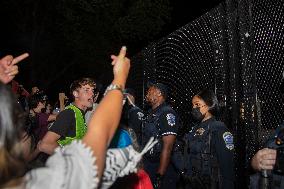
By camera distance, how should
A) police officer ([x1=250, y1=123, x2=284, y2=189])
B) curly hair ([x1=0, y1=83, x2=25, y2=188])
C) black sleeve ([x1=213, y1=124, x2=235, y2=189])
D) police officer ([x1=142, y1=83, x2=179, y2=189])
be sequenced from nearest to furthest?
1. curly hair ([x1=0, y1=83, x2=25, y2=188])
2. police officer ([x1=250, y1=123, x2=284, y2=189])
3. black sleeve ([x1=213, y1=124, x2=235, y2=189])
4. police officer ([x1=142, y1=83, x2=179, y2=189])

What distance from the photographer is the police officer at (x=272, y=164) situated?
256cm

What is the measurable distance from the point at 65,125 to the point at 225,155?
1618 millimetres

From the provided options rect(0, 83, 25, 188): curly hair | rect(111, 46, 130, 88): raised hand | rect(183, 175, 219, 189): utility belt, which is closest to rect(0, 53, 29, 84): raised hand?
rect(111, 46, 130, 88): raised hand

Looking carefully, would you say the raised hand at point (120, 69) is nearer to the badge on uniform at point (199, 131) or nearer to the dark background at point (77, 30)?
the badge on uniform at point (199, 131)

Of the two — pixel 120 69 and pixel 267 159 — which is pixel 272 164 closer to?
pixel 267 159

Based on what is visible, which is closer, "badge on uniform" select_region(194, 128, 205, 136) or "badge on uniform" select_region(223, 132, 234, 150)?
"badge on uniform" select_region(223, 132, 234, 150)

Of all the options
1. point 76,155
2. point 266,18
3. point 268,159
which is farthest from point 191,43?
point 76,155

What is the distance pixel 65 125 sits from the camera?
424 centimetres

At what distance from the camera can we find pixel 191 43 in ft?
20.8

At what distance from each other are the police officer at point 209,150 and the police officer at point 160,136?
56 centimetres

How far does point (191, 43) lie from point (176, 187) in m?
2.06

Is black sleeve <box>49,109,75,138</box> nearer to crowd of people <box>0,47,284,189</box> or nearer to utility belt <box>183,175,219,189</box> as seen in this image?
crowd of people <box>0,47,284,189</box>

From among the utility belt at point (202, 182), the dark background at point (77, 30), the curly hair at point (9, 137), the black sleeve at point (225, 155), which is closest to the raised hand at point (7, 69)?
the curly hair at point (9, 137)

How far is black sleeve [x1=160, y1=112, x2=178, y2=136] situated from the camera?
546cm
